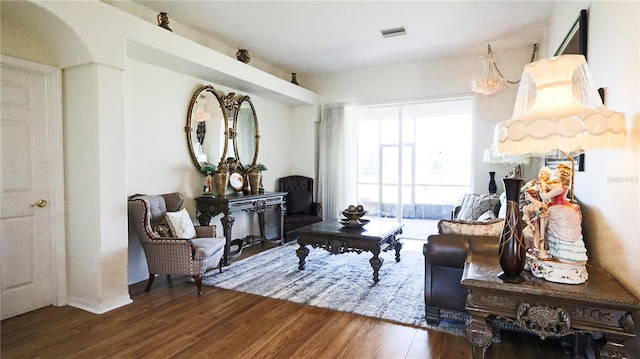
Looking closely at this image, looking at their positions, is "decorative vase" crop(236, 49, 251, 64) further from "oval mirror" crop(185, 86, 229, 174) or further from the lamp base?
the lamp base

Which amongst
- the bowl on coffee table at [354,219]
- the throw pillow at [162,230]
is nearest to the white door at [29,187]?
the throw pillow at [162,230]

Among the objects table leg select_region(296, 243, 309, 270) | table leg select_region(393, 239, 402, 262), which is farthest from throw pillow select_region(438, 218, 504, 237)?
table leg select_region(296, 243, 309, 270)

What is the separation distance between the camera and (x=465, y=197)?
16.5ft

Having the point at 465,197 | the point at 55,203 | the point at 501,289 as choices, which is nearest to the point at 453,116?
the point at 465,197

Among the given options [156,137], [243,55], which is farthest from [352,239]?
[243,55]

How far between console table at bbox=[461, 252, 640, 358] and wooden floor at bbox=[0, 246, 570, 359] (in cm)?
73

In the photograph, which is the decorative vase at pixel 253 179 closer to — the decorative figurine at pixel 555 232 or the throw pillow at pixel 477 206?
the throw pillow at pixel 477 206

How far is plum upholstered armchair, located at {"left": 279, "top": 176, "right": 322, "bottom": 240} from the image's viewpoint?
565cm

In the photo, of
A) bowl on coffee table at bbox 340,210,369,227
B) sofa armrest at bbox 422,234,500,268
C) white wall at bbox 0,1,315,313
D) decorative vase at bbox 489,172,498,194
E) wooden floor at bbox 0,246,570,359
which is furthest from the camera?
decorative vase at bbox 489,172,498,194

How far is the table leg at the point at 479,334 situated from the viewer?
1.74 m

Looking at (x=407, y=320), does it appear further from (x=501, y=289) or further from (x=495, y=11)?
(x=495, y=11)

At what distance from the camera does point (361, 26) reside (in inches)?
171

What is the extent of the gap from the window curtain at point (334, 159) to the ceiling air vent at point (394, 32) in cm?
190

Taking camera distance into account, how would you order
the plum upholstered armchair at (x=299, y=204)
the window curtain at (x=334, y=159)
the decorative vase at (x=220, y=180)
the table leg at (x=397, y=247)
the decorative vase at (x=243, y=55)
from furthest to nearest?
the window curtain at (x=334, y=159)
the plum upholstered armchair at (x=299, y=204)
the decorative vase at (x=243, y=55)
the decorative vase at (x=220, y=180)
the table leg at (x=397, y=247)
